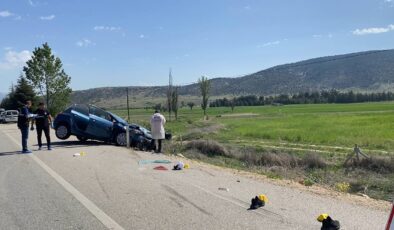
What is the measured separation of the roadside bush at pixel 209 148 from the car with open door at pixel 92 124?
5.73m

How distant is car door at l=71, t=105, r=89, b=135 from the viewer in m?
19.3

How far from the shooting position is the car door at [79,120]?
19344 mm

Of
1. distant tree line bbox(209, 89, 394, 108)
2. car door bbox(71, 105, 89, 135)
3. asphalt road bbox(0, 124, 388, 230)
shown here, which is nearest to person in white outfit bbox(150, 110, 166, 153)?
car door bbox(71, 105, 89, 135)

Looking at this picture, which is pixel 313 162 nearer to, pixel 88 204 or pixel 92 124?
pixel 92 124

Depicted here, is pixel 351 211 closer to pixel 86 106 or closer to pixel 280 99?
pixel 86 106

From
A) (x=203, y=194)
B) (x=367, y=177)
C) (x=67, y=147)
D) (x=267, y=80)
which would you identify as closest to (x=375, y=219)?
(x=203, y=194)

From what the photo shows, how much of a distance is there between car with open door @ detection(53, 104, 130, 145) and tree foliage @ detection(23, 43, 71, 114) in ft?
113

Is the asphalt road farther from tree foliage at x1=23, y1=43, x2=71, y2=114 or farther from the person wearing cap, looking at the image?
tree foliage at x1=23, y1=43, x2=71, y2=114

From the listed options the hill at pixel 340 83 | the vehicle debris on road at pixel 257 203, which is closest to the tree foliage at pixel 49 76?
the vehicle debris on road at pixel 257 203

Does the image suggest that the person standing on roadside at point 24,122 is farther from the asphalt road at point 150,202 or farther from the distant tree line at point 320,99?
the distant tree line at point 320,99

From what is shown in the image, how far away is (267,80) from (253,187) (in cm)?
19278

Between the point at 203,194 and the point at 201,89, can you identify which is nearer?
the point at 203,194

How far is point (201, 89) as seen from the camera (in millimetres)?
70438

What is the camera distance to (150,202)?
800cm
